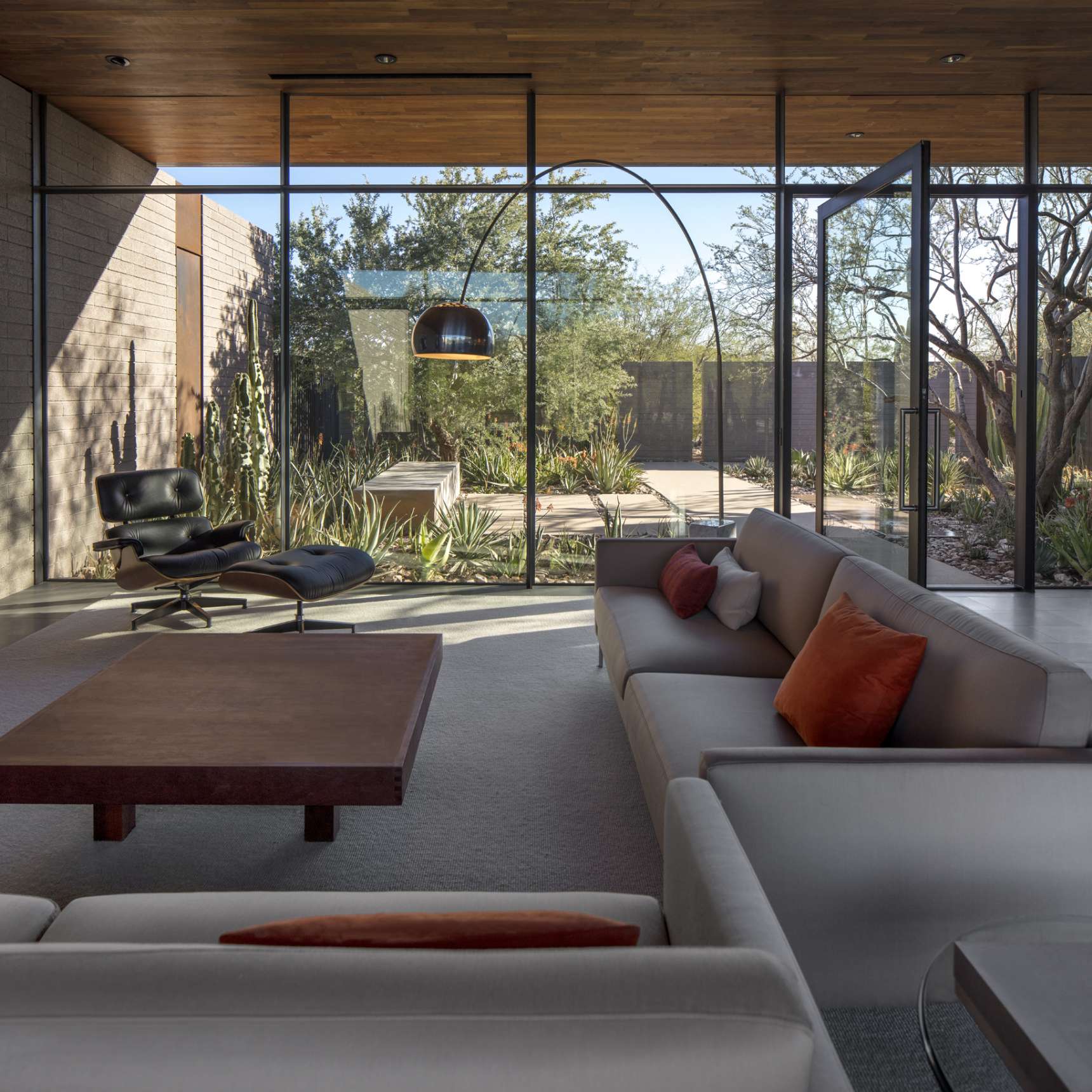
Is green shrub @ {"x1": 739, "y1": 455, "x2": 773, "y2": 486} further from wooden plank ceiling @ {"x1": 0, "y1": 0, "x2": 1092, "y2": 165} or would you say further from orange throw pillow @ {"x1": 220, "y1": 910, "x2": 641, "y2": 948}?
orange throw pillow @ {"x1": 220, "y1": 910, "x2": 641, "y2": 948}

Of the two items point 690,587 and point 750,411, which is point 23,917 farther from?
point 750,411

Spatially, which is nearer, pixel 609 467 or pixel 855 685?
pixel 855 685

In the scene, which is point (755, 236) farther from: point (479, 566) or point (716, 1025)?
point (716, 1025)

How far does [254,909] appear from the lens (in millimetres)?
1555

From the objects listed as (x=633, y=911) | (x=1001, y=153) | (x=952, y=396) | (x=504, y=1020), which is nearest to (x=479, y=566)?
(x=952, y=396)

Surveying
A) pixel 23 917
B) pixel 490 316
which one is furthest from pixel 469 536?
pixel 23 917

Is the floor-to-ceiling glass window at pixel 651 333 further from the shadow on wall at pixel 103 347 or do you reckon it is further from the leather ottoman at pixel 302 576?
the shadow on wall at pixel 103 347

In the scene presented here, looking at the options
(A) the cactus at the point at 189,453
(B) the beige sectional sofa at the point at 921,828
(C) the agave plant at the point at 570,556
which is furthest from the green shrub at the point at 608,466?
(B) the beige sectional sofa at the point at 921,828

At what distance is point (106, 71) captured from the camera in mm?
6000

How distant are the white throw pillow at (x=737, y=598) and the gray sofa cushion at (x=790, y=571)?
4cm

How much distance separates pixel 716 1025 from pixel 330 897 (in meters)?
0.80

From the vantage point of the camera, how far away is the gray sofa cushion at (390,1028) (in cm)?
88

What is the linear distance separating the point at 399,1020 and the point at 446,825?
2199 mm

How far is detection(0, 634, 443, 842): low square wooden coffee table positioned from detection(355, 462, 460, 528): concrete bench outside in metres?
2.94
